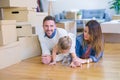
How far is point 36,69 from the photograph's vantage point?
1912mm

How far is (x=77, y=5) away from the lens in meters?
5.65

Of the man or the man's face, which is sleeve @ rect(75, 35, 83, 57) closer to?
the man

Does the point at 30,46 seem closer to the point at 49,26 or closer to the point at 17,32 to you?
the point at 17,32

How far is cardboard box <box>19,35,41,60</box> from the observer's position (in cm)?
231

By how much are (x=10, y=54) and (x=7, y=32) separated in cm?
21

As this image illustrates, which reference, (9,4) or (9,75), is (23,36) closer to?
(9,4)

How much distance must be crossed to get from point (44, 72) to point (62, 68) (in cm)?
19

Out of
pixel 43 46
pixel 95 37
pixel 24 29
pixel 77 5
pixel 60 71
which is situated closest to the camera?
pixel 60 71

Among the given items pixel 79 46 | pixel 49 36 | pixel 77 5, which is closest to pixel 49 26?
pixel 49 36

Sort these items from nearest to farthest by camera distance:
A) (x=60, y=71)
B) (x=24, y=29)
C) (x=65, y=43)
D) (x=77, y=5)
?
(x=60, y=71), (x=65, y=43), (x=24, y=29), (x=77, y=5)

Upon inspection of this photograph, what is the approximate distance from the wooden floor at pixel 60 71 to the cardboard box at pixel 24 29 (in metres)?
0.35

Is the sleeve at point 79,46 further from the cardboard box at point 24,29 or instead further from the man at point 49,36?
the cardboard box at point 24,29

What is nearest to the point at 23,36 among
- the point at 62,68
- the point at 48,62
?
the point at 48,62

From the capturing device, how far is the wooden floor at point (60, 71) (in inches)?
65.7
